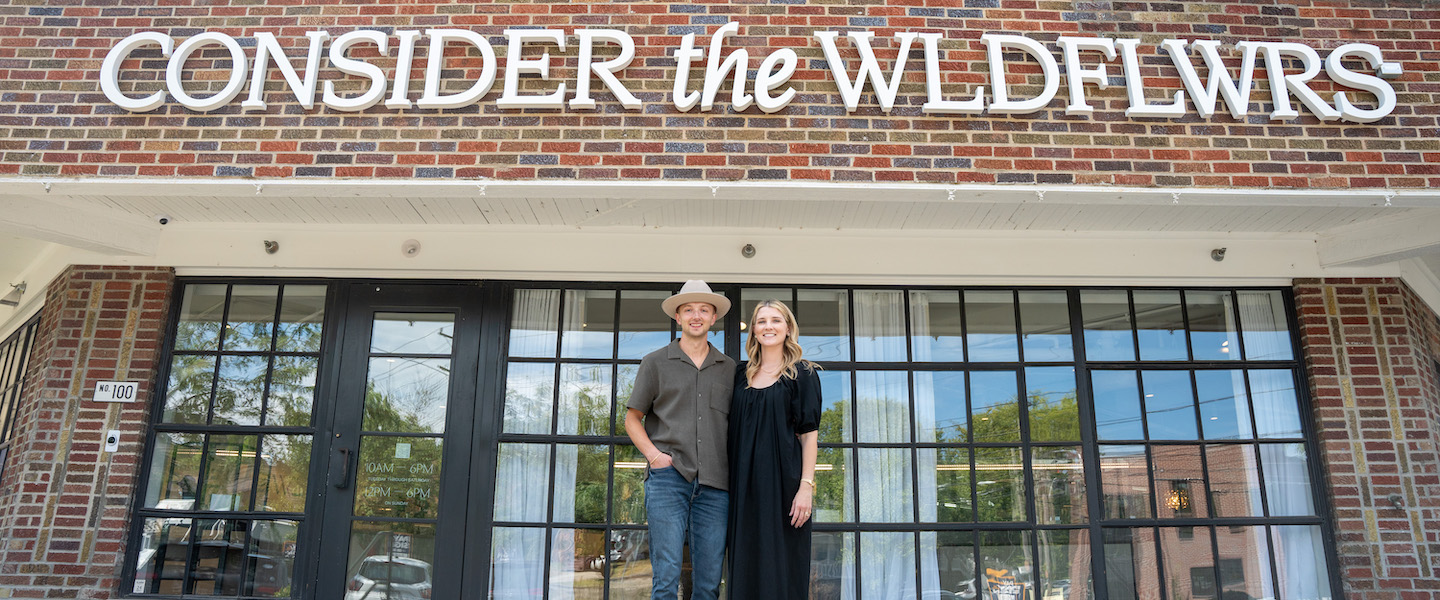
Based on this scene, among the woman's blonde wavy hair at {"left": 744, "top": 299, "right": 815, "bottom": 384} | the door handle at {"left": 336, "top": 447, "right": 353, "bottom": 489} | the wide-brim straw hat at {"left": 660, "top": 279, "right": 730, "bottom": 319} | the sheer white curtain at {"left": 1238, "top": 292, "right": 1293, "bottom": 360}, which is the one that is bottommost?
the door handle at {"left": 336, "top": 447, "right": 353, "bottom": 489}

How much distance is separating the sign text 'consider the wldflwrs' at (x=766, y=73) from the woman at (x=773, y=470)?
135 cm

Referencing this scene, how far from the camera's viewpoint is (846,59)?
467cm

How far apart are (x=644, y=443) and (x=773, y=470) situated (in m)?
0.61

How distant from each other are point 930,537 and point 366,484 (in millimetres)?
3337

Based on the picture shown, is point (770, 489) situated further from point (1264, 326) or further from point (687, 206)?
point (1264, 326)

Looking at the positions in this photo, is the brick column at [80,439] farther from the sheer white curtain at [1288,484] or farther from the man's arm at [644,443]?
the sheer white curtain at [1288,484]

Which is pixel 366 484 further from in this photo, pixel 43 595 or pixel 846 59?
pixel 846 59

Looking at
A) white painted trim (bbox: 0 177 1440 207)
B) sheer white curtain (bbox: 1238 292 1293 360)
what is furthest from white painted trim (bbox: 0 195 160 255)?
sheer white curtain (bbox: 1238 292 1293 360)

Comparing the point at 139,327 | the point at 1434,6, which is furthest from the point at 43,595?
the point at 1434,6

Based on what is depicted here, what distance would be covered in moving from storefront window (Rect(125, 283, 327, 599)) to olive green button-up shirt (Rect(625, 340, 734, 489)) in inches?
96.1

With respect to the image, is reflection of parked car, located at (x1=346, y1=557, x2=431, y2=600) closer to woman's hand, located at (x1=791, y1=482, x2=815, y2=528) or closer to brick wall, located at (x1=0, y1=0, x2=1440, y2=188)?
brick wall, located at (x1=0, y1=0, x2=1440, y2=188)

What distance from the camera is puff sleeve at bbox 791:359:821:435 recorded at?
3869 millimetres

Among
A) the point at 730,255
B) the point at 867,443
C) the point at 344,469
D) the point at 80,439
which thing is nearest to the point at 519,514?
the point at 344,469

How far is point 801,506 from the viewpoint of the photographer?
3.74 m
